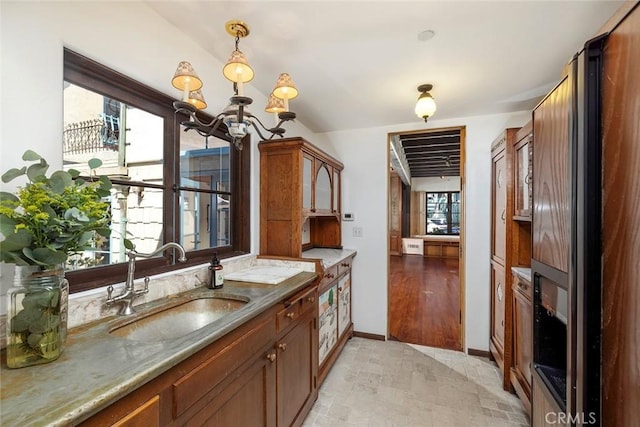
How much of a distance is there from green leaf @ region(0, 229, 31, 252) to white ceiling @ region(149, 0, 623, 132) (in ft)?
4.19

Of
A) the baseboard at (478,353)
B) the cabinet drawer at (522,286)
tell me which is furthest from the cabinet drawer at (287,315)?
the baseboard at (478,353)

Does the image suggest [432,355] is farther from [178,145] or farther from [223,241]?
[178,145]

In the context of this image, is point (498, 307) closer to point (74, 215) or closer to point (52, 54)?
point (74, 215)

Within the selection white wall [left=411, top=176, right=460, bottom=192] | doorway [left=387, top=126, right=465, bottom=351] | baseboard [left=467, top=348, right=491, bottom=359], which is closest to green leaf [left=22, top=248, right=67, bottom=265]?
doorway [left=387, top=126, right=465, bottom=351]

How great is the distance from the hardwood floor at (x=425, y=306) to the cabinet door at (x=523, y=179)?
67.9 inches

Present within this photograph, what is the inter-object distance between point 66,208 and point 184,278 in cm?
81

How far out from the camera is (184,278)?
1548 millimetres

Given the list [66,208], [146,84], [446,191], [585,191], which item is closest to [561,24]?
Answer: [585,191]

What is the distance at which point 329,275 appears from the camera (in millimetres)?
2367

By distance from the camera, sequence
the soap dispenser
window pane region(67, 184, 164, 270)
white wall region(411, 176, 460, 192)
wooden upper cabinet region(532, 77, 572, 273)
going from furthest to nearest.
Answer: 1. white wall region(411, 176, 460, 192)
2. the soap dispenser
3. window pane region(67, 184, 164, 270)
4. wooden upper cabinet region(532, 77, 572, 273)

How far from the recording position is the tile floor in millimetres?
1864

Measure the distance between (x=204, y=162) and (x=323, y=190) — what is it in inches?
48.6

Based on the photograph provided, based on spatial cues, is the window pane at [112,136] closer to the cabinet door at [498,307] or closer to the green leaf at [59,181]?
the green leaf at [59,181]

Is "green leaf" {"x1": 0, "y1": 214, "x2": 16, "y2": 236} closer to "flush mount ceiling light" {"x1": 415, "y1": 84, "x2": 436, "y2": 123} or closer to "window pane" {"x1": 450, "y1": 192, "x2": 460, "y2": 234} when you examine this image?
"flush mount ceiling light" {"x1": 415, "y1": 84, "x2": 436, "y2": 123}
